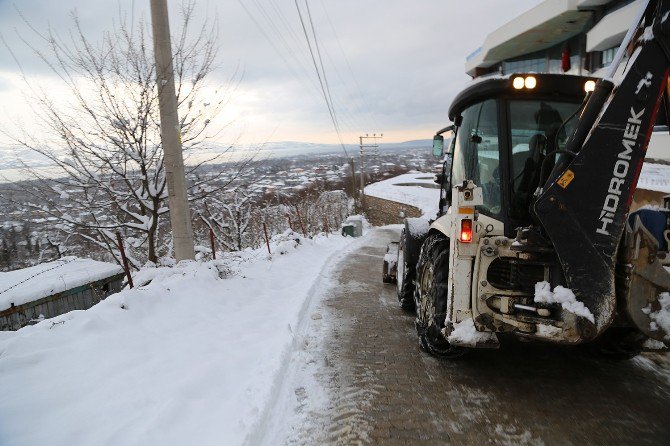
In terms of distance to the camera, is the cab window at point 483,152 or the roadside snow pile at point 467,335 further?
the cab window at point 483,152

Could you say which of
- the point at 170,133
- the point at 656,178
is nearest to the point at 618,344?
the point at 170,133

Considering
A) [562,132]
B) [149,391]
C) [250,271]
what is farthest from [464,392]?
[250,271]

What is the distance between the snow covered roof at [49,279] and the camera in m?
6.13

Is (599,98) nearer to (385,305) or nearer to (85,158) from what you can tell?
(385,305)

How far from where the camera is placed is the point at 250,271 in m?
7.93

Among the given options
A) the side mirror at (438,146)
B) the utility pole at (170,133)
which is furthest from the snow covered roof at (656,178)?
the utility pole at (170,133)

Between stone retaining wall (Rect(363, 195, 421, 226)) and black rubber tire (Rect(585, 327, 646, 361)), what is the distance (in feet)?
80.4

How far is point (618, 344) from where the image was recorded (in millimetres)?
3602

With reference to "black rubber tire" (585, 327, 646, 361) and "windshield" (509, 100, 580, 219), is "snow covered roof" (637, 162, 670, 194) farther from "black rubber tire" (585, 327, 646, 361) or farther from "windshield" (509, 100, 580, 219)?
"windshield" (509, 100, 580, 219)

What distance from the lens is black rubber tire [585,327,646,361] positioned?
3395 mm

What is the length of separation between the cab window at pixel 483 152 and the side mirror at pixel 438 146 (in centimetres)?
99

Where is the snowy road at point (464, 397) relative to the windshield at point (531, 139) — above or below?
below

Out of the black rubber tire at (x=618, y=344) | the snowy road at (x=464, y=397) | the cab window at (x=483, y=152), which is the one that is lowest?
the snowy road at (x=464, y=397)

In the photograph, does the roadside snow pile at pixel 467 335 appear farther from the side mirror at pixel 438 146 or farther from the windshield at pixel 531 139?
the side mirror at pixel 438 146
